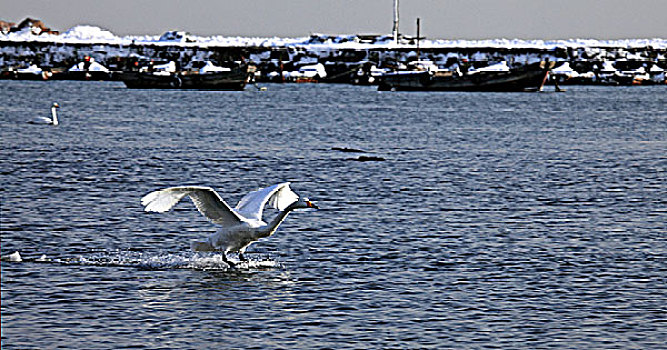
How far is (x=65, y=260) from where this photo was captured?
17.3m

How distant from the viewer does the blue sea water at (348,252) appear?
529 inches

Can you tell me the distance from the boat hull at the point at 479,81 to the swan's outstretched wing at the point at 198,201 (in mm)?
105585

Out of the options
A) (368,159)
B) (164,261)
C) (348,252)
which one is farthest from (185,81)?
(164,261)

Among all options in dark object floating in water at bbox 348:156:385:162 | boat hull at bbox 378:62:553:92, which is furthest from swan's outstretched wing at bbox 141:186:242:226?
boat hull at bbox 378:62:553:92

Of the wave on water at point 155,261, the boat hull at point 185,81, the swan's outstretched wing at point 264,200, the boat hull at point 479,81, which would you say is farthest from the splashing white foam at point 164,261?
the boat hull at point 479,81

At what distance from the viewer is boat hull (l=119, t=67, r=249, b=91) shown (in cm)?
12231

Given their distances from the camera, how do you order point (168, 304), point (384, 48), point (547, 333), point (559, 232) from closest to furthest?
point (547, 333) < point (168, 304) < point (559, 232) < point (384, 48)

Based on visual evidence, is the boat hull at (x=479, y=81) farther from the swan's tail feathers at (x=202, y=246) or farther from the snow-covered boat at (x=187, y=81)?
the swan's tail feathers at (x=202, y=246)

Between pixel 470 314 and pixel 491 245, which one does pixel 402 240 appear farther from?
pixel 470 314

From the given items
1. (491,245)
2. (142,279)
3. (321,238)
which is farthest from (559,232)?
(142,279)

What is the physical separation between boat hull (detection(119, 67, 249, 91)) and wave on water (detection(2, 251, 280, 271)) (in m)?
104

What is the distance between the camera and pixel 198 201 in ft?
53.5

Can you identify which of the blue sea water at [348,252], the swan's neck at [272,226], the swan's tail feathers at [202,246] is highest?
the swan's neck at [272,226]

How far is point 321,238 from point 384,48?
181 metres
